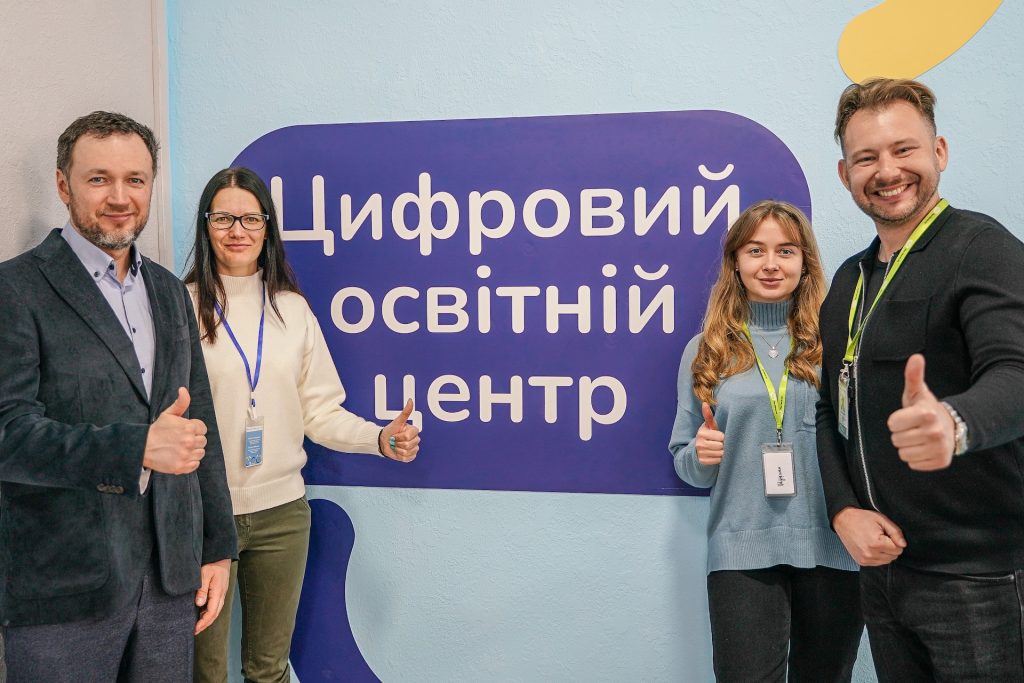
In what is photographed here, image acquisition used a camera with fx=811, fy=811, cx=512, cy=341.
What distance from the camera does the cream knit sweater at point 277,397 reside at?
6.86ft

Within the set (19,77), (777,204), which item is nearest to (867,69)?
(777,204)

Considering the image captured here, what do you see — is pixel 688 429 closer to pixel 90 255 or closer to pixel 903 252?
pixel 903 252

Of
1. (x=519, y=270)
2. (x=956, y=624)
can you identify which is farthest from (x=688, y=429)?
(x=956, y=624)

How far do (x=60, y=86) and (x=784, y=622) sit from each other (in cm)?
228

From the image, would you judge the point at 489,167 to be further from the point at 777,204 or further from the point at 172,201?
the point at 172,201

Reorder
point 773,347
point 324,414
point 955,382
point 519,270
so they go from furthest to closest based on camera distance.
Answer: point 519,270 < point 324,414 < point 773,347 < point 955,382

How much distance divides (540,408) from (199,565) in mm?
1026

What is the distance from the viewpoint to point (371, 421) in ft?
8.04

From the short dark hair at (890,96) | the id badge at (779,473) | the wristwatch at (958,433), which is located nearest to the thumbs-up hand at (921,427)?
the wristwatch at (958,433)

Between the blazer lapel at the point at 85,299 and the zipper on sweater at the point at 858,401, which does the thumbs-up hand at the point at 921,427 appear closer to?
the zipper on sweater at the point at 858,401

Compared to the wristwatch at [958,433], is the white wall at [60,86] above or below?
above

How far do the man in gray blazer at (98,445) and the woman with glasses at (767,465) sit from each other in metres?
1.19

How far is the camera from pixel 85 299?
1.59 metres

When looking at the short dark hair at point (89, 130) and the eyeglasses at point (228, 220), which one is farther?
the eyeglasses at point (228, 220)
